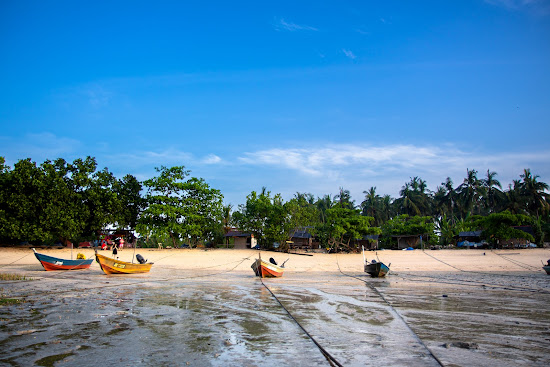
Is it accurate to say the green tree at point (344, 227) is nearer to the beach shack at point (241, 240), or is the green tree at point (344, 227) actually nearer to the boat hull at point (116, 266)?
the beach shack at point (241, 240)

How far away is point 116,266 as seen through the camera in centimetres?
2288

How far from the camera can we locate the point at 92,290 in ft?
48.7

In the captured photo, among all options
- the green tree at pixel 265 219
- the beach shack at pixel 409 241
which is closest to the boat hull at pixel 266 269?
the green tree at pixel 265 219

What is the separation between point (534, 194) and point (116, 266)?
63.6m

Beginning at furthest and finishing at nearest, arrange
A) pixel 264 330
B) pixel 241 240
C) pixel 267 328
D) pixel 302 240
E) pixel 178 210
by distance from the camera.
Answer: pixel 302 240
pixel 241 240
pixel 178 210
pixel 267 328
pixel 264 330

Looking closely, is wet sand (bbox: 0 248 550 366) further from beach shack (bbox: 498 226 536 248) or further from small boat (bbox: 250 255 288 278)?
beach shack (bbox: 498 226 536 248)

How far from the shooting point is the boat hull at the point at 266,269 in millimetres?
22672

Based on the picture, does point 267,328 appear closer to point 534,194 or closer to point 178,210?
point 178,210

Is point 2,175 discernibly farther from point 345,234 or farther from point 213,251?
point 345,234

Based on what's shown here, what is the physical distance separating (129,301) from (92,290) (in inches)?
151

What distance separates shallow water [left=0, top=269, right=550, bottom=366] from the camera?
19.4ft

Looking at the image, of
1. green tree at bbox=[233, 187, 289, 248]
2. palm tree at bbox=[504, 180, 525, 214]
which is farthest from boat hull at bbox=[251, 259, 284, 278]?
palm tree at bbox=[504, 180, 525, 214]

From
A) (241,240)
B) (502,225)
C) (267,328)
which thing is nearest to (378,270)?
(267,328)

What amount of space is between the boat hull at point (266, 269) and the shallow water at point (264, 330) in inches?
365
